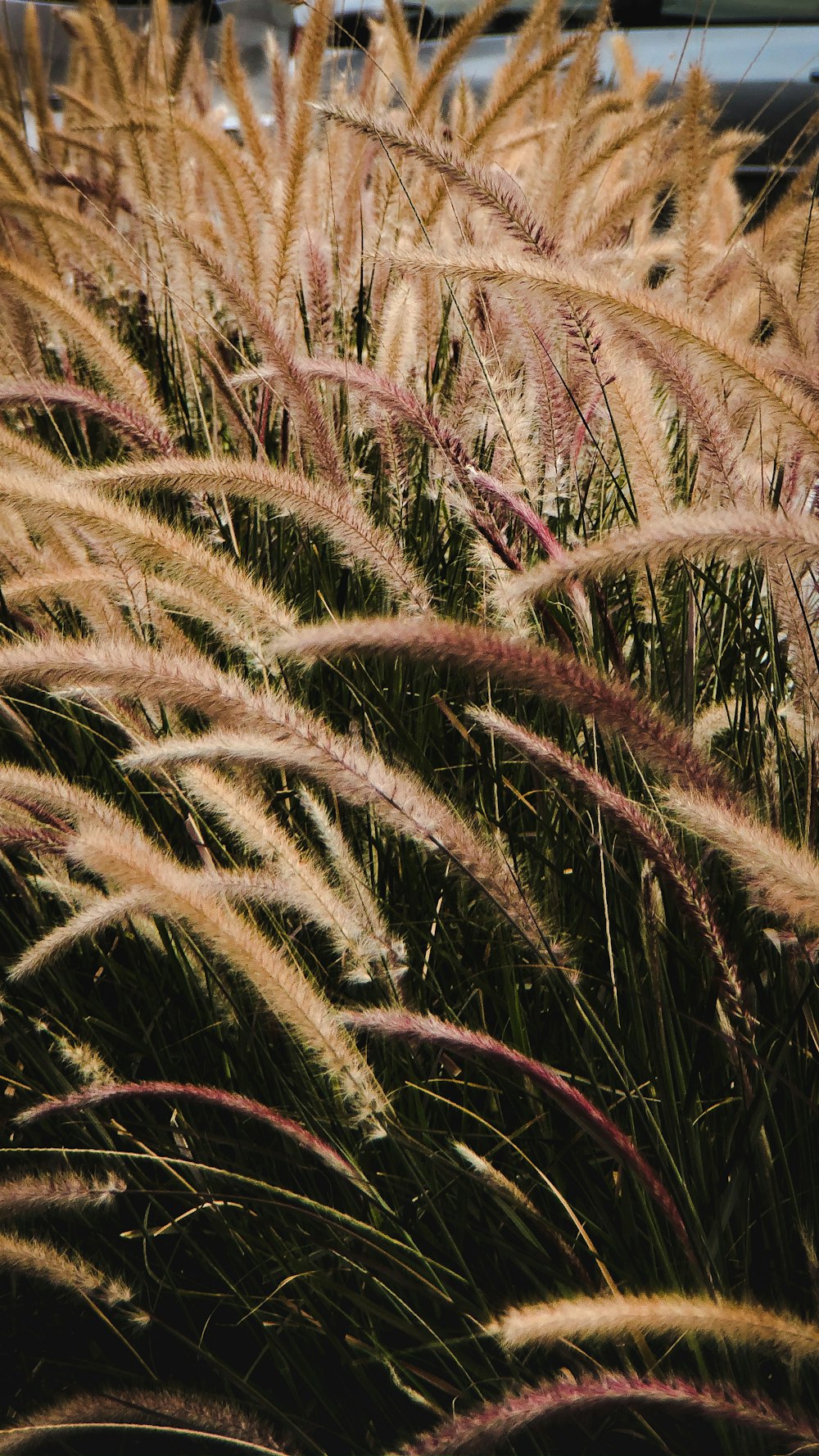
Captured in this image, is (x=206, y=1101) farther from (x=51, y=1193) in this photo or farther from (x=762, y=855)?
(x=762, y=855)

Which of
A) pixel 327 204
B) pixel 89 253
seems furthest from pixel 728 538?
pixel 89 253

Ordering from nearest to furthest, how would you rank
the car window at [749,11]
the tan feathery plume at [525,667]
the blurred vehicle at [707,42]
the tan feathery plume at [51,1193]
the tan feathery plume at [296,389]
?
1. the tan feathery plume at [525,667]
2. the tan feathery plume at [51,1193]
3. the tan feathery plume at [296,389]
4. the blurred vehicle at [707,42]
5. the car window at [749,11]

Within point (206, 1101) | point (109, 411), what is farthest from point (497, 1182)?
point (109, 411)

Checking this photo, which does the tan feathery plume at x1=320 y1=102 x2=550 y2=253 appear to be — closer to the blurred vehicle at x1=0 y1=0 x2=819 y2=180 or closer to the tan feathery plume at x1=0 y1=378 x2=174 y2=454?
the tan feathery plume at x1=0 y1=378 x2=174 y2=454

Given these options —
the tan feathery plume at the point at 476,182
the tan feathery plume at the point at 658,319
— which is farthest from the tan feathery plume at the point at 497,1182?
the tan feathery plume at the point at 476,182

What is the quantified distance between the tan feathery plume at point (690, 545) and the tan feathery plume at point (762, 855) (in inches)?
7.2

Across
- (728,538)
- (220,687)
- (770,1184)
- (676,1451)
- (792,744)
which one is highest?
(728,538)

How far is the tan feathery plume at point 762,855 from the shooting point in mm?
845

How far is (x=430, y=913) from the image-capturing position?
1.41 meters

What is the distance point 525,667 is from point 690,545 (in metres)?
0.16

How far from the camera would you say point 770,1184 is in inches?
42.4

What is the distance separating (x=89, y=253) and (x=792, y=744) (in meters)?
2.17

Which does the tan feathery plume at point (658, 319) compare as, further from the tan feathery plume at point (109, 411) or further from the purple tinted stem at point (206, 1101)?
the purple tinted stem at point (206, 1101)

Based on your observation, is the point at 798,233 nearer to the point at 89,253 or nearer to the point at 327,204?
the point at 327,204
